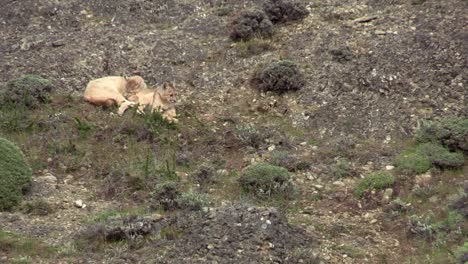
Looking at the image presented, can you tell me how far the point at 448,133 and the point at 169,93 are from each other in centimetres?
408

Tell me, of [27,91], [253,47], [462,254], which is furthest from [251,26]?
[462,254]

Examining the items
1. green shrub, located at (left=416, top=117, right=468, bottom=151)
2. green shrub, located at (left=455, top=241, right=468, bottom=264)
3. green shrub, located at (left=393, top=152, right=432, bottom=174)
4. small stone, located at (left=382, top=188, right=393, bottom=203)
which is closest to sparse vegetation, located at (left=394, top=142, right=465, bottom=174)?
green shrub, located at (left=393, top=152, right=432, bottom=174)

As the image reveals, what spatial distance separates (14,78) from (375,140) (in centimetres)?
560

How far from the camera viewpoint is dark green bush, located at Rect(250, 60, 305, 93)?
1193 cm

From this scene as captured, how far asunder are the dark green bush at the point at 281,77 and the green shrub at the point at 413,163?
2383 millimetres

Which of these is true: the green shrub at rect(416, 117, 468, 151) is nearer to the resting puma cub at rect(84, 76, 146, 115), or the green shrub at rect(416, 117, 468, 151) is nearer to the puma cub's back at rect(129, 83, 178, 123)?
the puma cub's back at rect(129, 83, 178, 123)

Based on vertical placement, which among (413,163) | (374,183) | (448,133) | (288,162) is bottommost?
(288,162)

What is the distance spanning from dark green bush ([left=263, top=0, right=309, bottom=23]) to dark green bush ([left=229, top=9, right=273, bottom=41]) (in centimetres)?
37

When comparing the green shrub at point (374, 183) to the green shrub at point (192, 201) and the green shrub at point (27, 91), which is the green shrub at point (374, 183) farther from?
the green shrub at point (27, 91)

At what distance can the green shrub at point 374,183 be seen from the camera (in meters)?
9.64

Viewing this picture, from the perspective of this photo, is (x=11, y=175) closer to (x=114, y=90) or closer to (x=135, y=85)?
(x=114, y=90)

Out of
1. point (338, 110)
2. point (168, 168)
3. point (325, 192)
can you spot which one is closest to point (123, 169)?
point (168, 168)

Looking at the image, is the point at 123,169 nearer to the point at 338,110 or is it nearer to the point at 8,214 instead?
the point at 8,214

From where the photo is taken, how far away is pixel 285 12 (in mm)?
13781
